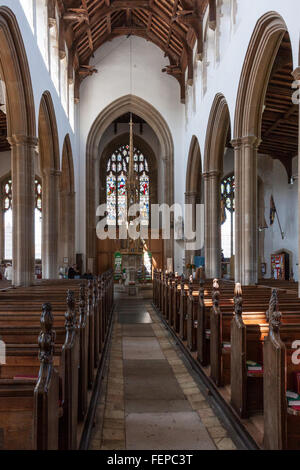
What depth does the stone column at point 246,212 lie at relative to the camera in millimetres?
8859

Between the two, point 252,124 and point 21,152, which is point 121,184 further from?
point 252,124


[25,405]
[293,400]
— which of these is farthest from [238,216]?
[25,405]

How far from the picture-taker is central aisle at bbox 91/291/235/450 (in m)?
3.07

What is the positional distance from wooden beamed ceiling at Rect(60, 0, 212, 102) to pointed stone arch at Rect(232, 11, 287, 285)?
332 centimetres

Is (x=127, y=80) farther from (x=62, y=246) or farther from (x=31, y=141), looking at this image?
(x=31, y=141)

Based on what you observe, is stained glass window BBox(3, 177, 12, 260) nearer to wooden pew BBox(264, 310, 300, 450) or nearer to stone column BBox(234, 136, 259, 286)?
stone column BBox(234, 136, 259, 286)

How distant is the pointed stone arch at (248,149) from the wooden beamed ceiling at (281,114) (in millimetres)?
905

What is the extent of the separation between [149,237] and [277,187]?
6.05 metres

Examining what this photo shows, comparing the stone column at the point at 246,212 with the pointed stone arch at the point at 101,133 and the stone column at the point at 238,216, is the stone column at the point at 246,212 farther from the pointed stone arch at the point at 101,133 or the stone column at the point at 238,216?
the pointed stone arch at the point at 101,133

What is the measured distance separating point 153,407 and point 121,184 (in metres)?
18.2

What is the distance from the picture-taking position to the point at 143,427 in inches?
131

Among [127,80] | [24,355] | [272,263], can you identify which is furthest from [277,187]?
[24,355]

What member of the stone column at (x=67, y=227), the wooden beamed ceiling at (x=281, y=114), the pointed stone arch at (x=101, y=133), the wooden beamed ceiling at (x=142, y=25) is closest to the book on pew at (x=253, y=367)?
the wooden beamed ceiling at (x=281, y=114)

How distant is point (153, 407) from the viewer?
12.5 feet
